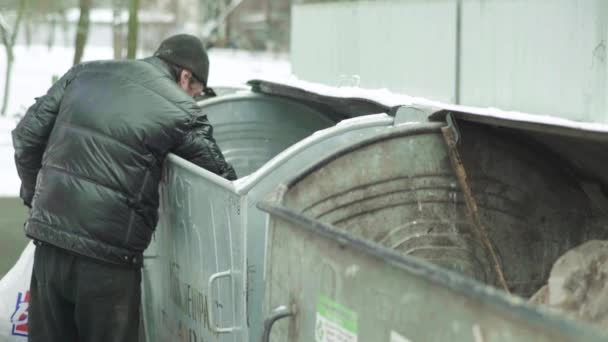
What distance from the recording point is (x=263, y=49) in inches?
1420

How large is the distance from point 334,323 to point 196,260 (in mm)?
1380

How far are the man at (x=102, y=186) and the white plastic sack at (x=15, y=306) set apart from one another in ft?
1.77

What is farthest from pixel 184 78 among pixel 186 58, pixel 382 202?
pixel 382 202

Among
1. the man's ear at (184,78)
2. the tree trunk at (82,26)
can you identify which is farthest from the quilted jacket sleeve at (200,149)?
the tree trunk at (82,26)

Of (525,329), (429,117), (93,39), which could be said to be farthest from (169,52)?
(93,39)

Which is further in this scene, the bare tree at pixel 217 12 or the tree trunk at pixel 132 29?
the bare tree at pixel 217 12

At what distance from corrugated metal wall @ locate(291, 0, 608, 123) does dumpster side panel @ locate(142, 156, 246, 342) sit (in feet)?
4.77

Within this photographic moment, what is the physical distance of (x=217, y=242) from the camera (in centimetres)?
380

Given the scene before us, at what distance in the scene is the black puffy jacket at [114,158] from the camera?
3.97 m

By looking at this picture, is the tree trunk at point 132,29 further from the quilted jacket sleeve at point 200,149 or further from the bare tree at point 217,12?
the bare tree at point 217,12

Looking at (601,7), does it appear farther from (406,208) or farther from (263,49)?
(263,49)

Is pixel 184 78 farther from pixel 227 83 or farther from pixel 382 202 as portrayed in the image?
pixel 227 83

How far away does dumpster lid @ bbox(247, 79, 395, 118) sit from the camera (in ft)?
14.1

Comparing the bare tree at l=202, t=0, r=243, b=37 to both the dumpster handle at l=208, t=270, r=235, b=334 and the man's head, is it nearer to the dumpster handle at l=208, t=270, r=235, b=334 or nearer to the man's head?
the man's head
